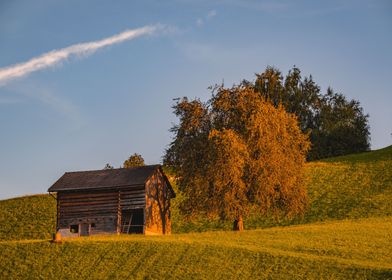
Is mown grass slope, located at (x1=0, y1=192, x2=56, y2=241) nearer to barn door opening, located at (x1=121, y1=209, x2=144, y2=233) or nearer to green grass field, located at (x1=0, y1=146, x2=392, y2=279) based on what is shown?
barn door opening, located at (x1=121, y1=209, x2=144, y2=233)

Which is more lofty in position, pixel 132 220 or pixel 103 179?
pixel 103 179

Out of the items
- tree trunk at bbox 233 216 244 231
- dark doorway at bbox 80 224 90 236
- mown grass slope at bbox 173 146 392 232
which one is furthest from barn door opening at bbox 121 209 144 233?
mown grass slope at bbox 173 146 392 232

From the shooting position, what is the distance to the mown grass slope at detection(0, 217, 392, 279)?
39.8 metres

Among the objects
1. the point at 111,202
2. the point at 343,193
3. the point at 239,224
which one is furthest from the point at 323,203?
the point at 111,202

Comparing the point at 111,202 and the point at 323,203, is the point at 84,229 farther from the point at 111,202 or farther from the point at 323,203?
the point at 323,203

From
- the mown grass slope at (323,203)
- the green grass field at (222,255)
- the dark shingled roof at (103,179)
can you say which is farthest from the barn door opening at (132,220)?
the green grass field at (222,255)

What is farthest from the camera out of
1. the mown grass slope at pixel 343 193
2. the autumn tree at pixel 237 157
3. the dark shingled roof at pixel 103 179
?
the mown grass slope at pixel 343 193

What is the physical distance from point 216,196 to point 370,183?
32.1 metres

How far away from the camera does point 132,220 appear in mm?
63625

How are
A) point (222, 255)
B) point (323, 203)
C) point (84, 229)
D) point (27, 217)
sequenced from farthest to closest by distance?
1. point (27, 217)
2. point (323, 203)
3. point (84, 229)
4. point (222, 255)

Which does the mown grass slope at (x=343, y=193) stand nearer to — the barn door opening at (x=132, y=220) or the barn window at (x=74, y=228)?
the barn door opening at (x=132, y=220)

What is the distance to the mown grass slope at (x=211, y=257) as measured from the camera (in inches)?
1566

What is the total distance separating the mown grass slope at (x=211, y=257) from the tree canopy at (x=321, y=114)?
2455 inches

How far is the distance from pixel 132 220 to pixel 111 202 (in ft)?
12.8
